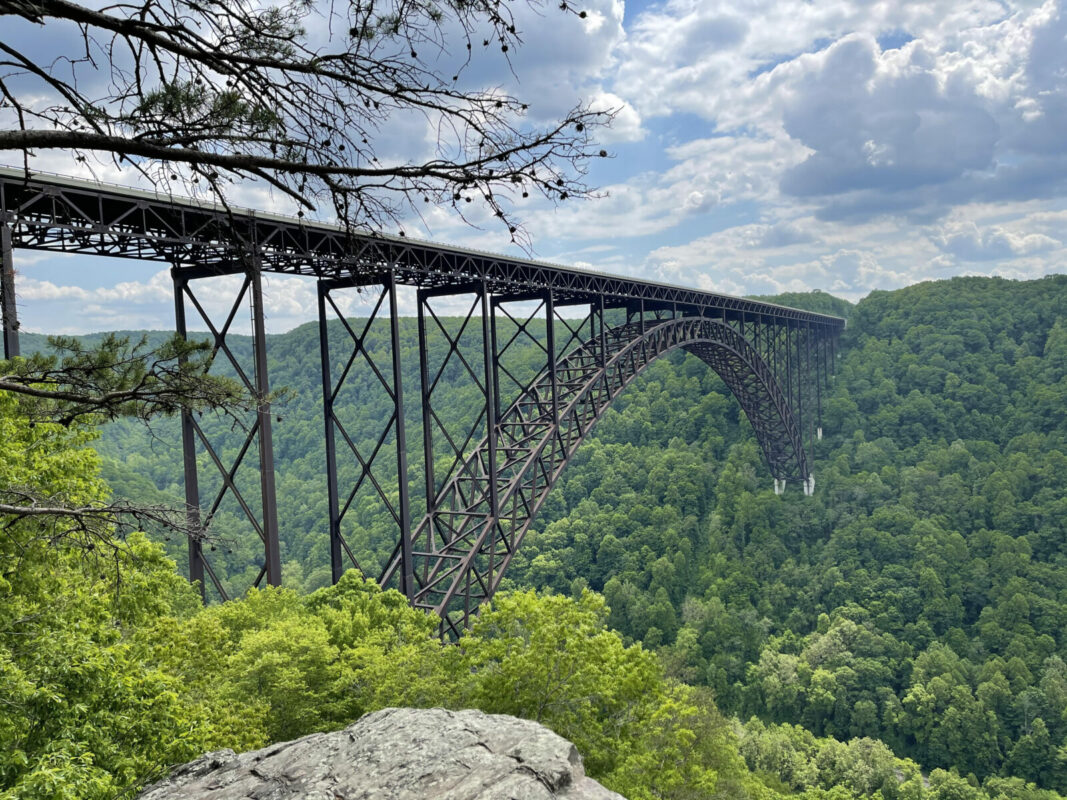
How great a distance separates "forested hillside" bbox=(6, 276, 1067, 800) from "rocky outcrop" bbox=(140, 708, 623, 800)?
3.18 ft

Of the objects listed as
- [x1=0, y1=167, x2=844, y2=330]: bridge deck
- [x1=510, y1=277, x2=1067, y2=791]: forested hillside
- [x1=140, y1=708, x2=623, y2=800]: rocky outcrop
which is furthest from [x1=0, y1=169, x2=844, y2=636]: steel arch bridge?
[x1=510, y1=277, x2=1067, y2=791]: forested hillside

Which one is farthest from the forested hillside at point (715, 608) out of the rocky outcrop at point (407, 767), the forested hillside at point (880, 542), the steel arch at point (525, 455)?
the steel arch at point (525, 455)

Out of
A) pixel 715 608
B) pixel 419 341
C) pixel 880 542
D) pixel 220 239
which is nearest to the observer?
pixel 220 239

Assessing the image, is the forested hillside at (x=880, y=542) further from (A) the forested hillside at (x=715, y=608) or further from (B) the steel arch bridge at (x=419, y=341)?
(B) the steel arch bridge at (x=419, y=341)

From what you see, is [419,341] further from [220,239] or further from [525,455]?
[220,239]

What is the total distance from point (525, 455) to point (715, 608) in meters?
23.6

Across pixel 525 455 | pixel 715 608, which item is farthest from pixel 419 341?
pixel 715 608

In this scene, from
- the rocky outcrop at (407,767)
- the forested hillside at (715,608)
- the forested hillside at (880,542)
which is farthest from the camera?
the forested hillside at (880,542)

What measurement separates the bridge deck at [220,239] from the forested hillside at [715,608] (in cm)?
258

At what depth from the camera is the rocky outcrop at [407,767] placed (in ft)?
14.4

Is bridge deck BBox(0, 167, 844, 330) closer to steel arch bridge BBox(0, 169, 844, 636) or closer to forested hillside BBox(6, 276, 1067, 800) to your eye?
steel arch bridge BBox(0, 169, 844, 636)

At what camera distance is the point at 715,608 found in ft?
123

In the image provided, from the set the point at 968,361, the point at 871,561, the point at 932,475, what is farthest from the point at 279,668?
the point at 968,361

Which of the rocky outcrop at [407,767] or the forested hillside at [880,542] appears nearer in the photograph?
the rocky outcrop at [407,767]
